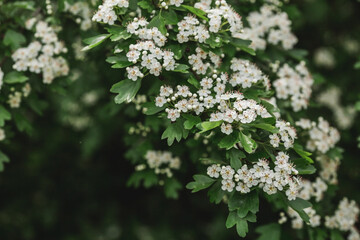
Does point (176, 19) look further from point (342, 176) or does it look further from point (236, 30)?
point (342, 176)

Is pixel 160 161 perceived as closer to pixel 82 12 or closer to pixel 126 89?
pixel 126 89

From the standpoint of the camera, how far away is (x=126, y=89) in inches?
115

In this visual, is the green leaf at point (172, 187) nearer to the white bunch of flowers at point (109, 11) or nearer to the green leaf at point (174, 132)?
the green leaf at point (174, 132)

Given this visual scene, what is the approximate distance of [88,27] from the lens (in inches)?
161

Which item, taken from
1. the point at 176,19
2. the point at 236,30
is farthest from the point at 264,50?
the point at 176,19

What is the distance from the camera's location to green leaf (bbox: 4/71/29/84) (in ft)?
11.7

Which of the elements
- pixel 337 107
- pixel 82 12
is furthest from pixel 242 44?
pixel 337 107

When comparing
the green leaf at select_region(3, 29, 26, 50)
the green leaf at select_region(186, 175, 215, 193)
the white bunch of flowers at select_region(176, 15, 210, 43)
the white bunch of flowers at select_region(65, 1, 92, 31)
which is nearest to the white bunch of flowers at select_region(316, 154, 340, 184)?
the green leaf at select_region(186, 175, 215, 193)

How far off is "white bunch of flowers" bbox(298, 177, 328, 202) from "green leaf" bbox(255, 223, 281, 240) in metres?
0.42

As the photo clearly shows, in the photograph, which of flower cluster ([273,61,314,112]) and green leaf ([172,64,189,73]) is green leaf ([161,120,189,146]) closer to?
green leaf ([172,64,189,73])

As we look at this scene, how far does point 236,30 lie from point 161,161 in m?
1.36

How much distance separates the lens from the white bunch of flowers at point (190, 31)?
300 cm

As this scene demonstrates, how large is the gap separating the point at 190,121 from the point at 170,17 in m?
0.76

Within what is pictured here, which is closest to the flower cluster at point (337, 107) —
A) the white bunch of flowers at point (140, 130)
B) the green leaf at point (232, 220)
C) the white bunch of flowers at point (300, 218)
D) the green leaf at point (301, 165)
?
the white bunch of flowers at point (300, 218)
